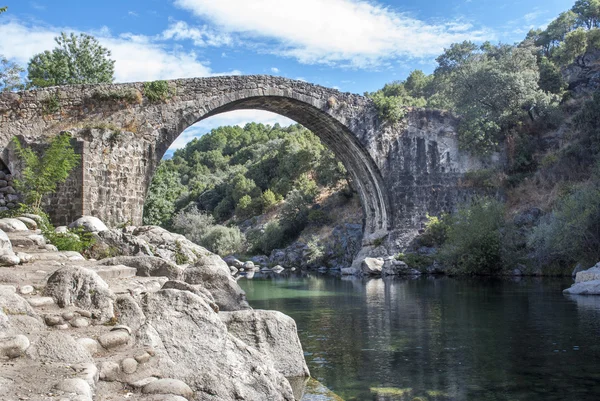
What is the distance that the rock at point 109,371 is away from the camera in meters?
3.90

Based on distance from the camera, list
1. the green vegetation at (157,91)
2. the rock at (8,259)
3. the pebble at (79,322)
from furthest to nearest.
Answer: the green vegetation at (157,91)
the rock at (8,259)
the pebble at (79,322)

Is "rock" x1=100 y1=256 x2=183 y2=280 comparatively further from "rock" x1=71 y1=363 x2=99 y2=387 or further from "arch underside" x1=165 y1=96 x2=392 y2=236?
"arch underside" x1=165 y1=96 x2=392 y2=236

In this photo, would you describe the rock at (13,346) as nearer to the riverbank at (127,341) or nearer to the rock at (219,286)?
the riverbank at (127,341)

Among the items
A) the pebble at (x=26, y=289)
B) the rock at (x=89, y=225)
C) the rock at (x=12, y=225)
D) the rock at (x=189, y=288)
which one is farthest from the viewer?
the rock at (x=89, y=225)

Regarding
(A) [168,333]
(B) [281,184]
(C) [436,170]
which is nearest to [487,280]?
(C) [436,170]

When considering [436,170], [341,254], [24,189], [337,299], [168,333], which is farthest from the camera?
[341,254]

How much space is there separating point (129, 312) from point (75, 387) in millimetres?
1546

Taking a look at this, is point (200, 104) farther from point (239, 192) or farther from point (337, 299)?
point (239, 192)

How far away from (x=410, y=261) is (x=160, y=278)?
17369mm

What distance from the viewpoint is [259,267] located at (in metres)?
31.5

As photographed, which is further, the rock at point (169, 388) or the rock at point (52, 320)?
the rock at point (52, 320)

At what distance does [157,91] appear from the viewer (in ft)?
56.9

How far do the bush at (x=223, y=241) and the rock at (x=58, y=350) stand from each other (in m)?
32.3

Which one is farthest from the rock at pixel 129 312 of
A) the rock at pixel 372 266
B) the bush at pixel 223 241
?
the bush at pixel 223 241
